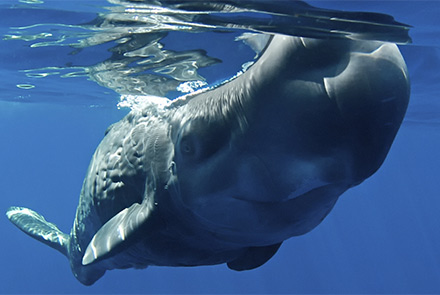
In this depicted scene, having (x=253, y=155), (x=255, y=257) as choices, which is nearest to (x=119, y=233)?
(x=255, y=257)

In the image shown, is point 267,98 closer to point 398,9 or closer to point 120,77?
point 398,9

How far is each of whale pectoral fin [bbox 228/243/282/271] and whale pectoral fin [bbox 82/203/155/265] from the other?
53.6 inches

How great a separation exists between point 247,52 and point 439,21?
11.2ft

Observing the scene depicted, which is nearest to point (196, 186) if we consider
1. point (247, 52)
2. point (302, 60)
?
point (302, 60)

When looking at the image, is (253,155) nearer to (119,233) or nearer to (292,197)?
(292,197)

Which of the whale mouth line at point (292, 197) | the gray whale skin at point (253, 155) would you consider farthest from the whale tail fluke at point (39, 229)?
the whale mouth line at point (292, 197)

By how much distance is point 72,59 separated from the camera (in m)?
12.7

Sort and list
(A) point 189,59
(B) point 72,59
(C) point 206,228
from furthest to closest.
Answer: (B) point 72,59 < (A) point 189,59 < (C) point 206,228

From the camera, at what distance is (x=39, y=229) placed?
9594mm

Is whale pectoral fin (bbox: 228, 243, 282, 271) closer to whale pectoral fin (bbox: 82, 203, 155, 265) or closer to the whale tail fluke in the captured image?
whale pectoral fin (bbox: 82, 203, 155, 265)

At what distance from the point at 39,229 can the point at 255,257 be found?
232 inches

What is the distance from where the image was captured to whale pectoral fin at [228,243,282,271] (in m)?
5.36

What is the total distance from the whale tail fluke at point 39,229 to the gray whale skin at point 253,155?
3.15 meters

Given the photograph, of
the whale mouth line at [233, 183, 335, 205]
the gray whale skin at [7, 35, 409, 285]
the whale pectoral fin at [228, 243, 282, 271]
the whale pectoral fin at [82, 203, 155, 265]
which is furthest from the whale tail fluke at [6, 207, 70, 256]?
the whale mouth line at [233, 183, 335, 205]
